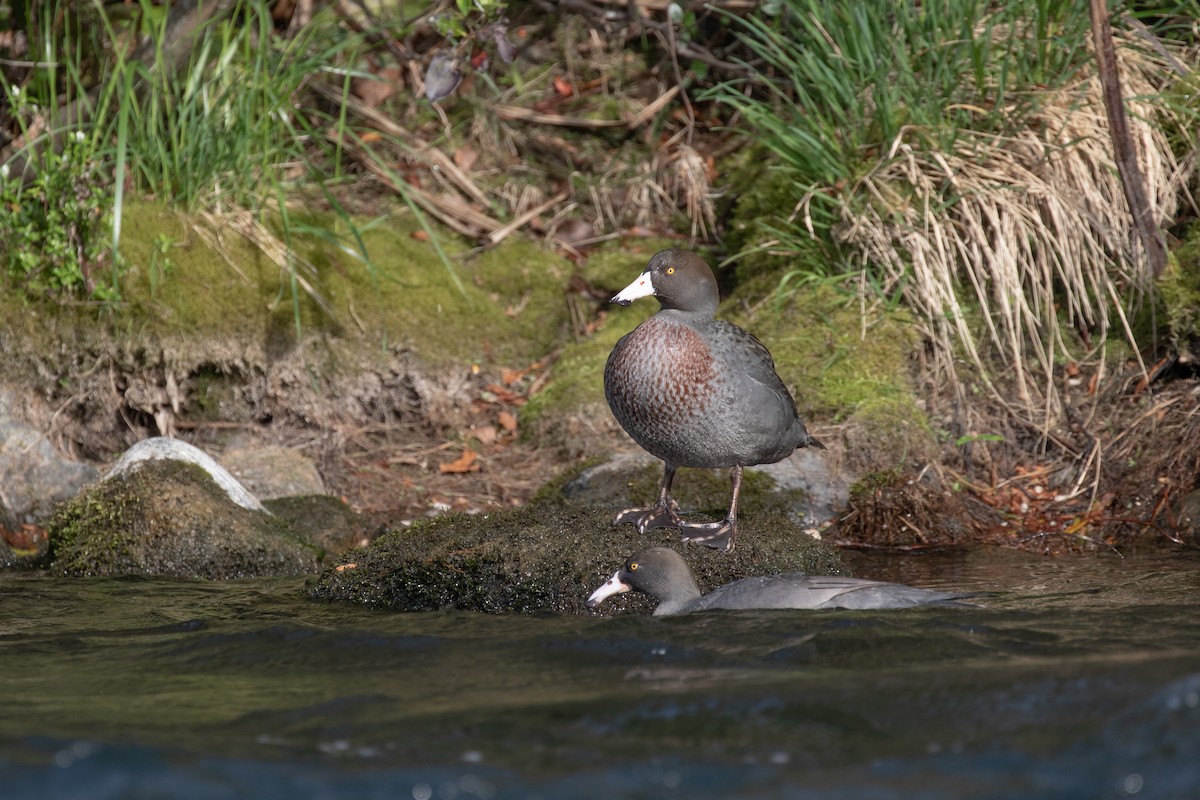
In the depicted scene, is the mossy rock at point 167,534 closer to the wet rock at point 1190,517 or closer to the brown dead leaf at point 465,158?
the brown dead leaf at point 465,158

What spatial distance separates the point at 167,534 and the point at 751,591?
110 inches

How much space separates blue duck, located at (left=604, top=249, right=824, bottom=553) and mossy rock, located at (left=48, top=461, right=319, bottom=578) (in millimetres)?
1725

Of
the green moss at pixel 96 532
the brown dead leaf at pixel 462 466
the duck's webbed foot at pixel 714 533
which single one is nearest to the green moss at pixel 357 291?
the brown dead leaf at pixel 462 466

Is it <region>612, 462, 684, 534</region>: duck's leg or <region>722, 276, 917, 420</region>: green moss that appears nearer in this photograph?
<region>612, 462, 684, 534</region>: duck's leg

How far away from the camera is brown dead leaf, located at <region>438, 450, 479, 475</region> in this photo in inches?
288

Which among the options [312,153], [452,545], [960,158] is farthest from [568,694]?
[312,153]

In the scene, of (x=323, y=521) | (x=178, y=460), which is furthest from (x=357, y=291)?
(x=178, y=460)

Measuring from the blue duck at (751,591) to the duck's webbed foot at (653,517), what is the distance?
1.50ft

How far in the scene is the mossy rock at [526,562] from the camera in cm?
492

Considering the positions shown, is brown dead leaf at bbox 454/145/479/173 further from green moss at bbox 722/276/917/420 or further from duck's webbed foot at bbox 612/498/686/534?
duck's webbed foot at bbox 612/498/686/534

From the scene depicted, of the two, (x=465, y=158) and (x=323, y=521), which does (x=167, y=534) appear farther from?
(x=465, y=158)

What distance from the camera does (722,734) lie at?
10.8 ft

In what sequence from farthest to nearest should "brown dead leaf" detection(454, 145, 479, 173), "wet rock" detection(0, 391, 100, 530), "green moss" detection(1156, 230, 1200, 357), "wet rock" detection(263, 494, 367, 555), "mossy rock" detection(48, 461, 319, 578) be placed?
"brown dead leaf" detection(454, 145, 479, 173) < "green moss" detection(1156, 230, 1200, 357) < "wet rock" detection(0, 391, 100, 530) < "wet rock" detection(263, 494, 367, 555) < "mossy rock" detection(48, 461, 319, 578)

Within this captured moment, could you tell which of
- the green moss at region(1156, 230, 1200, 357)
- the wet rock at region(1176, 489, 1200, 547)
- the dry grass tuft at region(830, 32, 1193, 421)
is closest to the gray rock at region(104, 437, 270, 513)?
the dry grass tuft at region(830, 32, 1193, 421)
